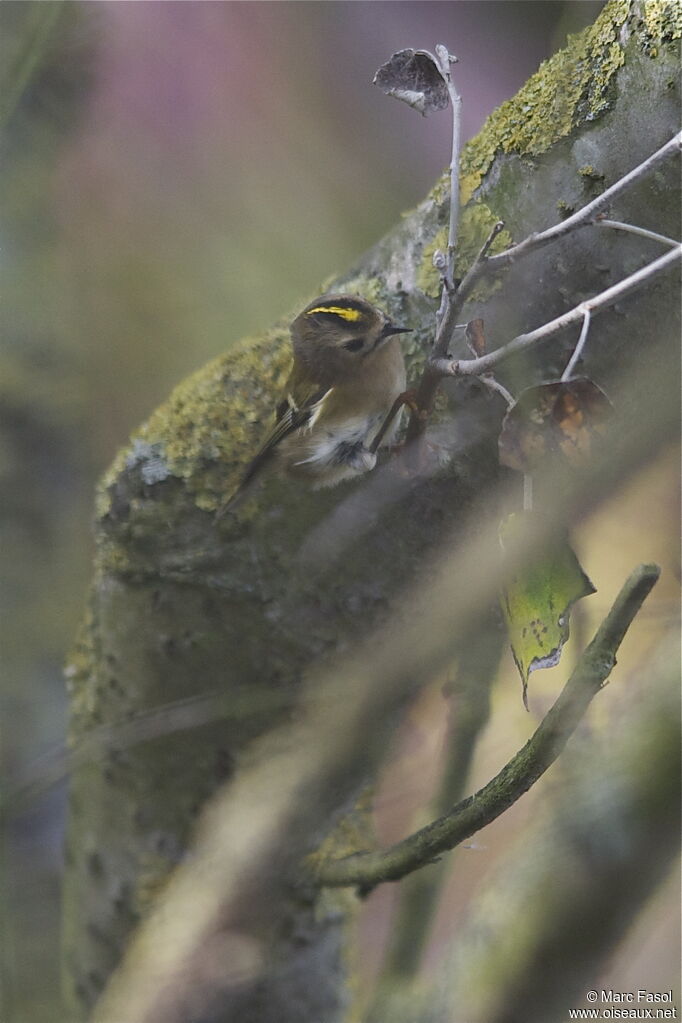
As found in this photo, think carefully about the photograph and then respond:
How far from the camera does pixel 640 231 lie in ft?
1.20

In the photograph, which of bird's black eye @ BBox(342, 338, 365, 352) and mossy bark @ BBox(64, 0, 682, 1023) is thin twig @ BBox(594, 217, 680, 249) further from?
bird's black eye @ BBox(342, 338, 365, 352)

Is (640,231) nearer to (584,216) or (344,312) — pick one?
(584,216)

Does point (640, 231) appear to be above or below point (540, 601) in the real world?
above

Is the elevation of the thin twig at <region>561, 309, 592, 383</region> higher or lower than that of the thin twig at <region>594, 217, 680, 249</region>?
lower

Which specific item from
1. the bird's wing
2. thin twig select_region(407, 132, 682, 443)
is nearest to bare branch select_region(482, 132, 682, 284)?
thin twig select_region(407, 132, 682, 443)

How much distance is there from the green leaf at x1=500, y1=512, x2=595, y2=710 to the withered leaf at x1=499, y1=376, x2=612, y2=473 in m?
0.03

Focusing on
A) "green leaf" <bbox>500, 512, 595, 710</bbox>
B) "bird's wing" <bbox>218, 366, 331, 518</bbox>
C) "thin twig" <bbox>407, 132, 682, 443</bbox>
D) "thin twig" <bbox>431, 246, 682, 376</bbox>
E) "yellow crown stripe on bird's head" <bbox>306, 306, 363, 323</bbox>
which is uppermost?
"yellow crown stripe on bird's head" <bbox>306, 306, 363, 323</bbox>

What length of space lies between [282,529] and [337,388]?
100 millimetres

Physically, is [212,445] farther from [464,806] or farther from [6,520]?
[464,806]

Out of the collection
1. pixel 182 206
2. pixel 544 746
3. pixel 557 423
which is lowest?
pixel 544 746

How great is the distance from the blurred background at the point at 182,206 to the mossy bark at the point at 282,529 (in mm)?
25

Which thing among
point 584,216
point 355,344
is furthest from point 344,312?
point 584,216

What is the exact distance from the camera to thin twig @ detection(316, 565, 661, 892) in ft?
1.13

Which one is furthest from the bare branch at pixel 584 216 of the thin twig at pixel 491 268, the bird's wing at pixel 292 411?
the bird's wing at pixel 292 411
